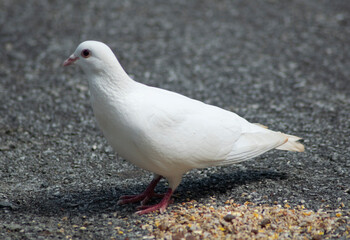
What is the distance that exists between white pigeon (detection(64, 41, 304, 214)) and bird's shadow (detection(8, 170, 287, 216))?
396 millimetres

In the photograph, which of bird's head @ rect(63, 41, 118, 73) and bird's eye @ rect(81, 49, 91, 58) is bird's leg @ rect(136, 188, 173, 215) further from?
bird's eye @ rect(81, 49, 91, 58)

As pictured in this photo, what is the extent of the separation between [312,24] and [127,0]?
15.6 feet

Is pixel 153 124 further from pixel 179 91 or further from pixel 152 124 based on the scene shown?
pixel 179 91

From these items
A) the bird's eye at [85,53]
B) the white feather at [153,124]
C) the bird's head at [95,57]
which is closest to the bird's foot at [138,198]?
the white feather at [153,124]

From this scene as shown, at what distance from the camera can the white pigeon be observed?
4387 mm

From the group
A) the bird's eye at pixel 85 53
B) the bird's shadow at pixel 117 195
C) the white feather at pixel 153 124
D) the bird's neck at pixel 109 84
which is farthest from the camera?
the bird's shadow at pixel 117 195

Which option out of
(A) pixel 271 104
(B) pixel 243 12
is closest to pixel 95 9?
(B) pixel 243 12

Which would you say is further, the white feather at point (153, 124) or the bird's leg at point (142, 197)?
the bird's leg at point (142, 197)

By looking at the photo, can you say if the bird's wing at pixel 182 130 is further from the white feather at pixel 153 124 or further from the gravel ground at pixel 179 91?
the gravel ground at pixel 179 91

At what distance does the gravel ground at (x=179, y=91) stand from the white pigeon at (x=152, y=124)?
0.51 m

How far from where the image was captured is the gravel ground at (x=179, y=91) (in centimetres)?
482

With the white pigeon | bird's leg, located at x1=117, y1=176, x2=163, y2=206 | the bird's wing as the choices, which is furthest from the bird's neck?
bird's leg, located at x1=117, y1=176, x2=163, y2=206

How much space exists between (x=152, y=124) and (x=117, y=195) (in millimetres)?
1278

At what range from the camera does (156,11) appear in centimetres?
1182
